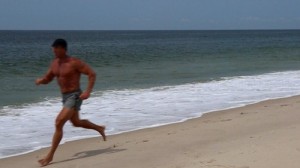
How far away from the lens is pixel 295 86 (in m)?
17.2

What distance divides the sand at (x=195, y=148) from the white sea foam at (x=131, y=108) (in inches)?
26.7

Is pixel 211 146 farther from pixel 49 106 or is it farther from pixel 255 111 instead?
pixel 49 106

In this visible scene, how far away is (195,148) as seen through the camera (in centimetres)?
704

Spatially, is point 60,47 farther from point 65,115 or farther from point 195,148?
point 195,148

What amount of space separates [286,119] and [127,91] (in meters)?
7.33

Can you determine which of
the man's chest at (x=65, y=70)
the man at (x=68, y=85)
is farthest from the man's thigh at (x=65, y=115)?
the man's chest at (x=65, y=70)

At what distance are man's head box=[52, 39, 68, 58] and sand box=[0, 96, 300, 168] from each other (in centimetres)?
133

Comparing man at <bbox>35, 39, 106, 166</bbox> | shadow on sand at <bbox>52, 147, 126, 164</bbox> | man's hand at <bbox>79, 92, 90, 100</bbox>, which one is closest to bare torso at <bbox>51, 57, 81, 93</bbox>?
man at <bbox>35, 39, 106, 166</bbox>

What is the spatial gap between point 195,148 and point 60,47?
2134 mm

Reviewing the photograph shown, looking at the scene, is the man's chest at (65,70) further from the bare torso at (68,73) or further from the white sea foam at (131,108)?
the white sea foam at (131,108)

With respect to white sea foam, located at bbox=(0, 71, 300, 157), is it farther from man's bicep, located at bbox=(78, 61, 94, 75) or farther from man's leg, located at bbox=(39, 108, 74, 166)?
man's bicep, located at bbox=(78, 61, 94, 75)

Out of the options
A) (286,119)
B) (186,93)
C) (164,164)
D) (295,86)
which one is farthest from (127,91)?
(164,164)

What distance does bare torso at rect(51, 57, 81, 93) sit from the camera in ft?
21.7

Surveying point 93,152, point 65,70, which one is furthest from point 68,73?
point 93,152
